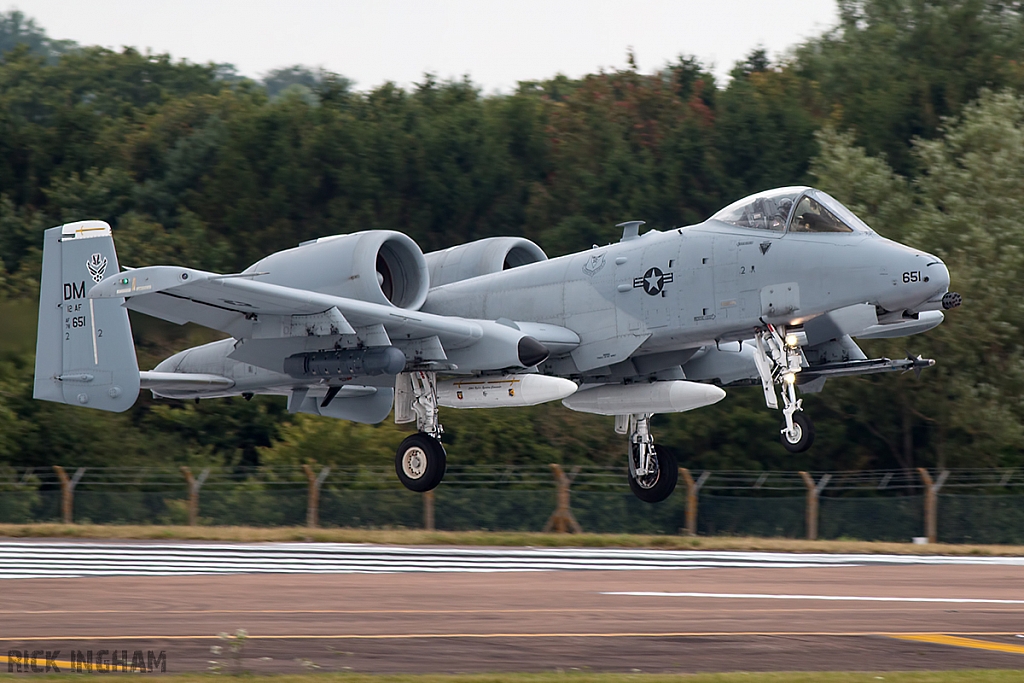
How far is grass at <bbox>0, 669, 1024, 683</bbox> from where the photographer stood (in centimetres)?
887

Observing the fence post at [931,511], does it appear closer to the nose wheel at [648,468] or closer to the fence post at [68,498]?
the nose wheel at [648,468]

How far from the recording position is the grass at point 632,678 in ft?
29.1

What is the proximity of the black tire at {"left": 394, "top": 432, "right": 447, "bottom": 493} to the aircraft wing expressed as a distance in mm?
1224

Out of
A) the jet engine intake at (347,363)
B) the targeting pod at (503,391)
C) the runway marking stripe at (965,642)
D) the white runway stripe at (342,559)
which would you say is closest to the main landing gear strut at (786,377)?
the targeting pod at (503,391)

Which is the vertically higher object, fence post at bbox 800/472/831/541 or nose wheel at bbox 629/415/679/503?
nose wheel at bbox 629/415/679/503

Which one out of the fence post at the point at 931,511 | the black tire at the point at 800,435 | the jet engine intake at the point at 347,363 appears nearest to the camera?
the black tire at the point at 800,435

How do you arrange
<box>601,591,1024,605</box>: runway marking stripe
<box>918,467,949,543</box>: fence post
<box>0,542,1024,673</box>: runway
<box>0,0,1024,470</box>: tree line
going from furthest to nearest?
<box>0,0,1024,470</box>: tree line < <box>918,467,949,543</box>: fence post < <box>601,591,1024,605</box>: runway marking stripe < <box>0,542,1024,673</box>: runway

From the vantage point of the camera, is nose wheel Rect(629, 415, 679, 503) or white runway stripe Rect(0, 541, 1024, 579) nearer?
white runway stripe Rect(0, 541, 1024, 579)

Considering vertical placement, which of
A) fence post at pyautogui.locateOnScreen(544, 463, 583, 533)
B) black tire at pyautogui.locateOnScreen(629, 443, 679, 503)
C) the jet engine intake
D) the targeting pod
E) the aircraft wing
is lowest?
fence post at pyautogui.locateOnScreen(544, 463, 583, 533)

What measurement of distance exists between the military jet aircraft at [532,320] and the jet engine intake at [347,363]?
0.03 metres

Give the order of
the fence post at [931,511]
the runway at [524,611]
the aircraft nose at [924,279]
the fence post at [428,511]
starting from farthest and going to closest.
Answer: the fence post at [428,511], the fence post at [931,511], the aircraft nose at [924,279], the runway at [524,611]

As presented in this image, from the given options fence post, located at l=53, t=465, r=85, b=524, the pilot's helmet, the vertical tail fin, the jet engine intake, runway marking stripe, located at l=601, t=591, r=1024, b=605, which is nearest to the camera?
runway marking stripe, located at l=601, t=591, r=1024, b=605

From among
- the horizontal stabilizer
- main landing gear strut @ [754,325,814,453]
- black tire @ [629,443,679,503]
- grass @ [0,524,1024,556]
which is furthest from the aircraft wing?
grass @ [0,524,1024,556]

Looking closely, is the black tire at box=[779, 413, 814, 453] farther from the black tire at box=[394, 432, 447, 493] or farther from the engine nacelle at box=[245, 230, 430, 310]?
the engine nacelle at box=[245, 230, 430, 310]
